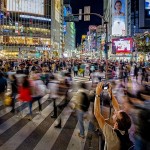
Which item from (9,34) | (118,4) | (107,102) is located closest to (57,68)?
(107,102)

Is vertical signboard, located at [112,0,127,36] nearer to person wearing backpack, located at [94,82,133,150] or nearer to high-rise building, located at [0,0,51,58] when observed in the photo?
high-rise building, located at [0,0,51,58]

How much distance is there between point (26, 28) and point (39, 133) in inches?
3669

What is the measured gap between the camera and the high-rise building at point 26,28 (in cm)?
9231

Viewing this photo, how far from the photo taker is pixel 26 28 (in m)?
99.0

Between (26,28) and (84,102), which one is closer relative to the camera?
(84,102)

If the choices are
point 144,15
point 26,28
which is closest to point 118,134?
point 144,15

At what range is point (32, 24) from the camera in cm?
9969

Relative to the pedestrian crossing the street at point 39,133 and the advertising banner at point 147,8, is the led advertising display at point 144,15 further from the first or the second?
the pedestrian crossing the street at point 39,133

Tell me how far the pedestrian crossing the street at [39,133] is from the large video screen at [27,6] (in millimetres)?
87057

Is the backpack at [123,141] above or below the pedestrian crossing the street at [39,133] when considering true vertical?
above

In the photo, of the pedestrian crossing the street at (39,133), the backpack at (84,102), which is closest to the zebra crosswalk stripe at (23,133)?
→ the pedestrian crossing the street at (39,133)

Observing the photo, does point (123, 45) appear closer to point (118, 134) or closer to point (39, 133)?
point (39, 133)

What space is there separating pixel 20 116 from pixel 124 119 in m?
6.89

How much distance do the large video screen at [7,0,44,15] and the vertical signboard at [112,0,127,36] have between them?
2493 centimetres
